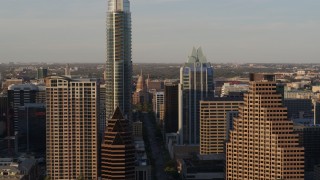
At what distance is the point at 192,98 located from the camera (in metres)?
103

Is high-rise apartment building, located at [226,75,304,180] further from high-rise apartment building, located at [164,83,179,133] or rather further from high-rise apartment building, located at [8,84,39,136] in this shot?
high-rise apartment building, located at [8,84,39,136]

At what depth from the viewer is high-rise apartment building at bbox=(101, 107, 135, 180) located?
212 ft

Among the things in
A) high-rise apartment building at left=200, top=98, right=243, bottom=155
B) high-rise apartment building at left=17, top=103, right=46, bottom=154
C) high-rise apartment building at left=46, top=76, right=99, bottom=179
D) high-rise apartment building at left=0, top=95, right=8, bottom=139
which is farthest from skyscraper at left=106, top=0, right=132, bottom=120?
high-rise apartment building at left=46, top=76, right=99, bottom=179

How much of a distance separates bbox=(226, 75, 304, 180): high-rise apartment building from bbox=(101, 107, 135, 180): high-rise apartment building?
10159 millimetres

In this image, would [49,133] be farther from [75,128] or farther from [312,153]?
[312,153]

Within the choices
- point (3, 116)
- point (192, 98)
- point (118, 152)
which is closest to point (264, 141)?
point (118, 152)

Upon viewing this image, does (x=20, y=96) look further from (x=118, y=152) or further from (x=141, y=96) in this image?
(x=141, y=96)

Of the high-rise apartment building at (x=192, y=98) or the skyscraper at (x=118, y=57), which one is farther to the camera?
the skyscraper at (x=118, y=57)

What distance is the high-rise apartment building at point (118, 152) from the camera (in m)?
64.5

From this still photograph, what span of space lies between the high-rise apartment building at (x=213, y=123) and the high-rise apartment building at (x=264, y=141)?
31.7m

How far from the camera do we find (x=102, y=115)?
339 feet

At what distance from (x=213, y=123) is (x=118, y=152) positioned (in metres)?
29.3

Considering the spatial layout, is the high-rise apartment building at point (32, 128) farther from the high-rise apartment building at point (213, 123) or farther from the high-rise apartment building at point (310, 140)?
the high-rise apartment building at point (310, 140)

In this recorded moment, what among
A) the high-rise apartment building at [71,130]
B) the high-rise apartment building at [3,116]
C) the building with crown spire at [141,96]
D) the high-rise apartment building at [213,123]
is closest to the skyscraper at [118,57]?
the high-rise apartment building at [3,116]
